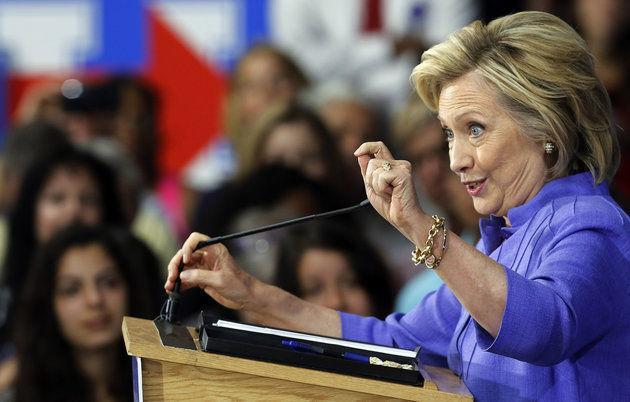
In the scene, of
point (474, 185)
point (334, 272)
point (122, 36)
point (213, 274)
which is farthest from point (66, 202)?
point (474, 185)

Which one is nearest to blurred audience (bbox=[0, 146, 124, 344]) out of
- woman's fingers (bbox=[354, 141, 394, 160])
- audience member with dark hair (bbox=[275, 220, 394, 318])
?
audience member with dark hair (bbox=[275, 220, 394, 318])

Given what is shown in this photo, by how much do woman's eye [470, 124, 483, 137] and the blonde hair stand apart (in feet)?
0.20

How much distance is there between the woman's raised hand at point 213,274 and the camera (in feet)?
7.98

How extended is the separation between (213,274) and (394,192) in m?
0.59

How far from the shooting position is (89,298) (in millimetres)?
4066

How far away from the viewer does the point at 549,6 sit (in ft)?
16.9

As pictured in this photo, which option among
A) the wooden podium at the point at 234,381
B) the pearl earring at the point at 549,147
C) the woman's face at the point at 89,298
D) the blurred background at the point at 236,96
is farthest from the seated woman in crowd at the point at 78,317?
the pearl earring at the point at 549,147

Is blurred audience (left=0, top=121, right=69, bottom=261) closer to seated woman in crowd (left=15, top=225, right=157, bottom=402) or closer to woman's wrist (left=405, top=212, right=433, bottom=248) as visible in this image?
seated woman in crowd (left=15, top=225, right=157, bottom=402)

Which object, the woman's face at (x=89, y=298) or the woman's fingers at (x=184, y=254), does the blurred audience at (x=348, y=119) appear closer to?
the woman's face at (x=89, y=298)

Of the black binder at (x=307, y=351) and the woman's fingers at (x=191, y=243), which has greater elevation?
the woman's fingers at (x=191, y=243)

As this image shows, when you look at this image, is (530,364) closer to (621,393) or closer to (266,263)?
(621,393)

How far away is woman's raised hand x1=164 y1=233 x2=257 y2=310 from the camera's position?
2.43 m

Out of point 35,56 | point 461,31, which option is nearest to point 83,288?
point 461,31

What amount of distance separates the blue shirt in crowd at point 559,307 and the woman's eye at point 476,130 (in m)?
0.16
